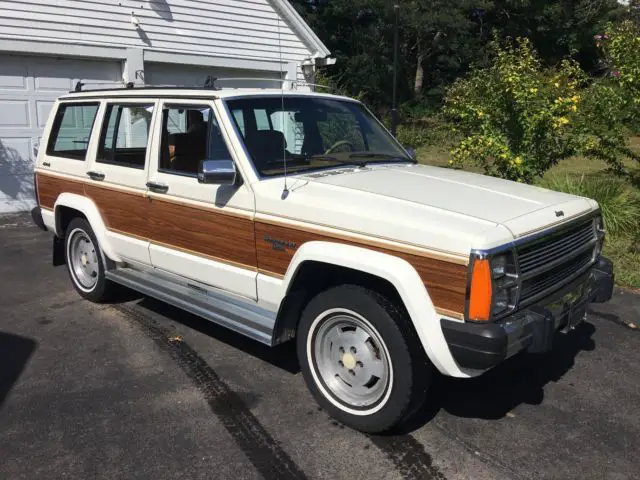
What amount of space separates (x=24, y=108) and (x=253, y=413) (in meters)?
8.41

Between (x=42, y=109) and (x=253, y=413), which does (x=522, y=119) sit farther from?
(x=42, y=109)

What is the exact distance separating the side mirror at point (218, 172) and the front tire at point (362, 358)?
3.16ft

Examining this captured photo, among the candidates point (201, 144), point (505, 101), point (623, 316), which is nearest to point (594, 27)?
point (505, 101)

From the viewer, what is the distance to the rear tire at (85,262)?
5.62 metres

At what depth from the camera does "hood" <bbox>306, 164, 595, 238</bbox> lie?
331 centimetres

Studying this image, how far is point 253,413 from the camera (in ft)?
12.4

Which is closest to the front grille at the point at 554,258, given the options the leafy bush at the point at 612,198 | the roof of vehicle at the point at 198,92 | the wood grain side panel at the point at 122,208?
the roof of vehicle at the point at 198,92

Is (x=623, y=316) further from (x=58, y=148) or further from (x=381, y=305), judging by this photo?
(x=58, y=148)

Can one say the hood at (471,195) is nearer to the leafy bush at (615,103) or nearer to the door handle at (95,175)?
the door handle at (95,175)

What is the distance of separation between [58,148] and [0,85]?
489cm

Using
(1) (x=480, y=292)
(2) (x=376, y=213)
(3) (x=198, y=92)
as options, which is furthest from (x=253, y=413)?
A: (3) (x=198, y=92)

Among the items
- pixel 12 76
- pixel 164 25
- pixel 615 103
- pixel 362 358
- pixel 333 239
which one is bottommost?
pixel 362 358

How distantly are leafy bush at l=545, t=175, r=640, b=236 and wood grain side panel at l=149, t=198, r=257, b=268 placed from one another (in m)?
5.82

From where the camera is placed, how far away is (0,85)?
9758 millimetres
